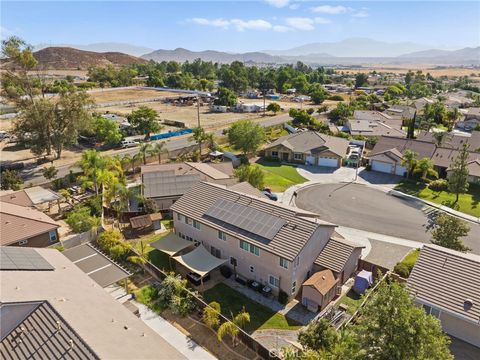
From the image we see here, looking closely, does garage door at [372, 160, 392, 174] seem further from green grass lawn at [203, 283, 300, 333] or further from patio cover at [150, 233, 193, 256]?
green grass lawn at [203, 283, 300, 333]

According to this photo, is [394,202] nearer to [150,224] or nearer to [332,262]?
[332,262]

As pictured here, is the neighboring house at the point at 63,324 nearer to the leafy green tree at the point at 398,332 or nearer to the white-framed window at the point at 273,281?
the leafy green tree at the point at 398,332

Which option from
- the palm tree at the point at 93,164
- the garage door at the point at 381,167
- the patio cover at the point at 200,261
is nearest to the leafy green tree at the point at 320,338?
the patio cover at the point at 200,261

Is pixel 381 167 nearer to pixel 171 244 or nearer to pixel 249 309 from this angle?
pixel 171 244

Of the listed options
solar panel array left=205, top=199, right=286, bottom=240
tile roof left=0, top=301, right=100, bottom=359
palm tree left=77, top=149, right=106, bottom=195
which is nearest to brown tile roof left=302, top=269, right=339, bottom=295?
solar panel array left=205, top=199, right=286, bottom=240

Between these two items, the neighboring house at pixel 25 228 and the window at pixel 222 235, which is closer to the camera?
the window at pixel 222 235

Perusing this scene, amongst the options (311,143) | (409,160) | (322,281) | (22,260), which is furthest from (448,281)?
(311,143)
